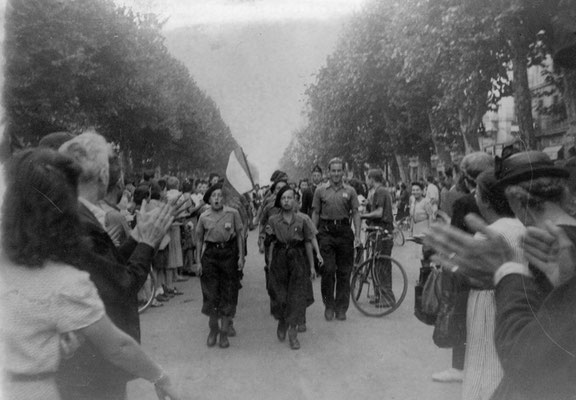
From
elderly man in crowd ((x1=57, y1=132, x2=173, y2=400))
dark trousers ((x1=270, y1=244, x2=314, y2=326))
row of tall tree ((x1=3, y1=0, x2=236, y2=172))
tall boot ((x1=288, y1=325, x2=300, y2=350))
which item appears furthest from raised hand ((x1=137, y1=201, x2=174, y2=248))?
row of tall tree ((x1=3, y1=0, x2=236, y2=172))

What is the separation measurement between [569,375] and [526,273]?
1.08 ft

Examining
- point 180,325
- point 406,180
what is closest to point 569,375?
point 180,325

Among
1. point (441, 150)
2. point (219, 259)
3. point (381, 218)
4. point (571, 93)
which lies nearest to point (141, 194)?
point (219, 259)

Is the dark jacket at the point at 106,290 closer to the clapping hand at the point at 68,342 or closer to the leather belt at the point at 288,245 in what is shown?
the clapping hand at the point at 68,342

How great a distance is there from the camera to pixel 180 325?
7.88 metres

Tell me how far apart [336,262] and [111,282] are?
5.84 metres

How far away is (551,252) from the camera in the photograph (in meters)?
1.60

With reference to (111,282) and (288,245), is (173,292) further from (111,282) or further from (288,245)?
(111,282)

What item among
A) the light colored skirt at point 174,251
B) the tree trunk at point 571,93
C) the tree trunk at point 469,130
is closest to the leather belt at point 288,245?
the light colored skirt at point 174,251

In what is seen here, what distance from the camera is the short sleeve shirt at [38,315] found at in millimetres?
1924

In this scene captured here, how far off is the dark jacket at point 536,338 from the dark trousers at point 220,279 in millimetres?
5308

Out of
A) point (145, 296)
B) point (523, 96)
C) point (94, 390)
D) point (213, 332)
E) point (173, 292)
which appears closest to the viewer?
point (94, 390)

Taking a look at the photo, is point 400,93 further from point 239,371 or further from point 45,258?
point 45,258

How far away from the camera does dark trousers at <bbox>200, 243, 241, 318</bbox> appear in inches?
276
